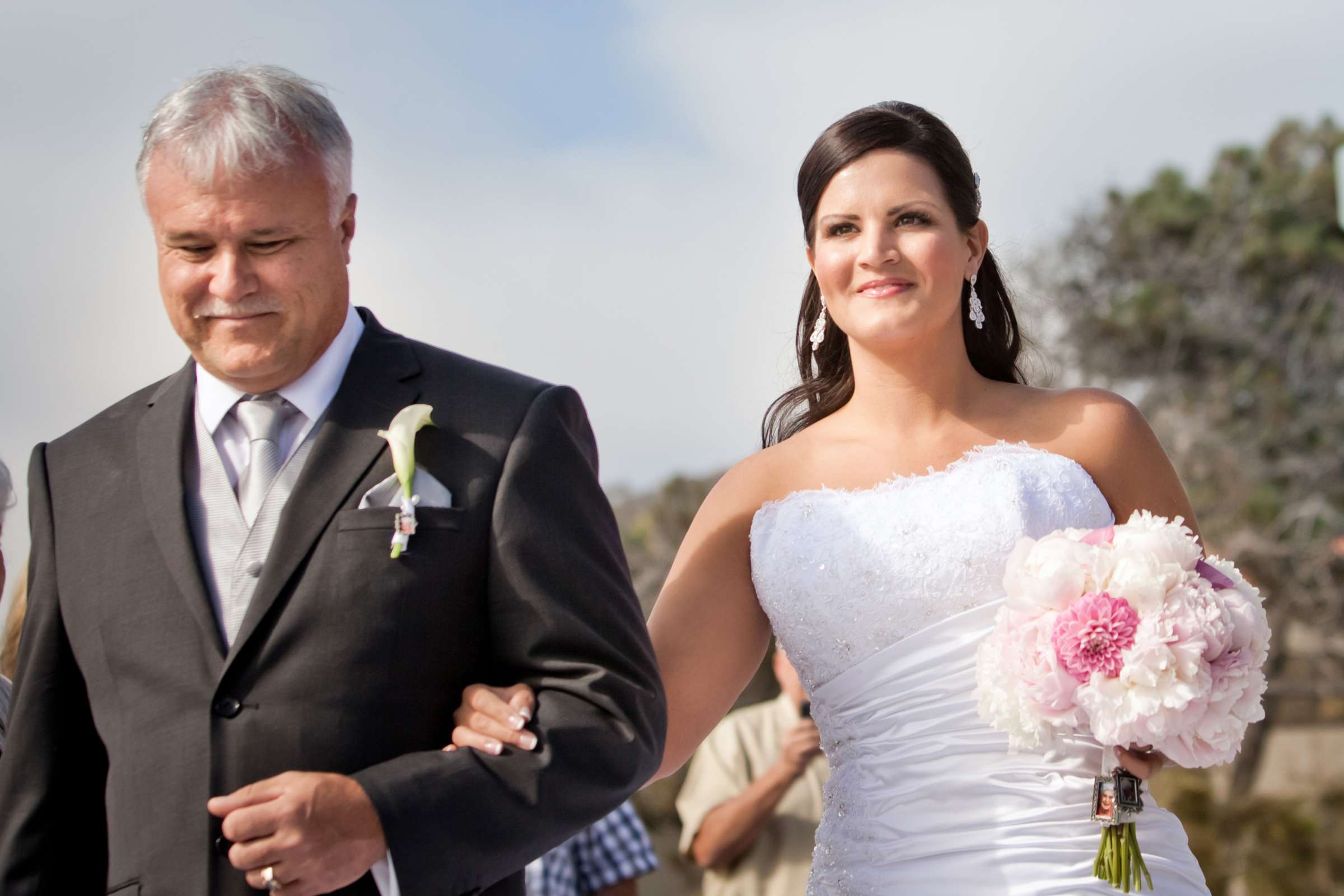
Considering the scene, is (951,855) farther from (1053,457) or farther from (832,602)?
(1053,457)

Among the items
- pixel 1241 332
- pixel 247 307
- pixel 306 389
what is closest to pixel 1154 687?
pixel 306 389

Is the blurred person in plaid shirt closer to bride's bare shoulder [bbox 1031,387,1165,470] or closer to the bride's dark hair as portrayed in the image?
the bride's dark hair

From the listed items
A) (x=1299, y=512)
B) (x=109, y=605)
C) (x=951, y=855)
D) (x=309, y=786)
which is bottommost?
(x=951, y=855)

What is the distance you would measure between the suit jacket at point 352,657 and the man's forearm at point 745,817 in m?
3.06

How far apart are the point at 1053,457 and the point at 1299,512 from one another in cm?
1424

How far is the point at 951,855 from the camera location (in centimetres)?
353

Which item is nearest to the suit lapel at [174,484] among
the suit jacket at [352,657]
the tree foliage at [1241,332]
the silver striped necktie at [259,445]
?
the suit jacket at [352,657]

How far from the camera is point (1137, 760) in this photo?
10.6 feet

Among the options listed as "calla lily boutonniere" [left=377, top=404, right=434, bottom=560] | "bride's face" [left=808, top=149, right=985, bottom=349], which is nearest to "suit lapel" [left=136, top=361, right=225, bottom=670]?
"calla lily boutonniere" [left=377, top=404, right=434, bottom=560]

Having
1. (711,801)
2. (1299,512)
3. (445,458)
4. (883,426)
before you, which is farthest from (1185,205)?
(445,458)

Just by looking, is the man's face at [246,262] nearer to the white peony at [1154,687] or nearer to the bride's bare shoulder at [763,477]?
the bride's bare shoulder at [763,477]

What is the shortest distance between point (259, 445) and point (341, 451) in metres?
0.16

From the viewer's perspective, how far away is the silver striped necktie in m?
2.68

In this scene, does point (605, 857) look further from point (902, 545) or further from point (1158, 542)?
point (1158, 542)
